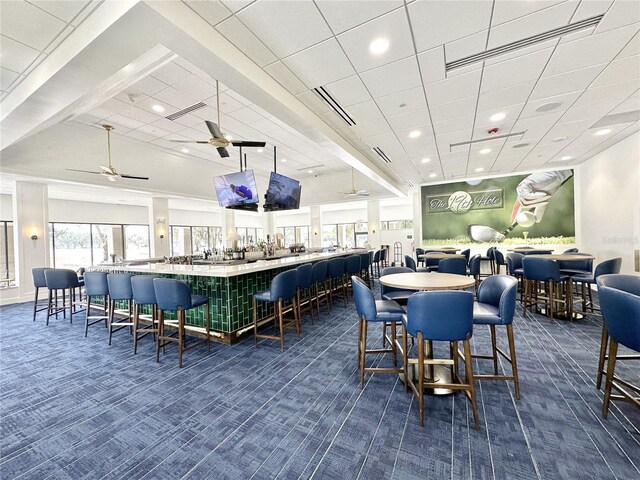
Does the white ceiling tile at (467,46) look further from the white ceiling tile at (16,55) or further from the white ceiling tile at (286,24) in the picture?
the white ceiling tile at (16,55)

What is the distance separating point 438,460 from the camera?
1.66 metres

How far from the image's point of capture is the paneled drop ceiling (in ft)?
7.80

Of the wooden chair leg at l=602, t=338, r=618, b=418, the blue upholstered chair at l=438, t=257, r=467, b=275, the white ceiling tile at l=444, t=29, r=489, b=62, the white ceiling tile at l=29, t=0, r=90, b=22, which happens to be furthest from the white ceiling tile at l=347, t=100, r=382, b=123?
the wooden chair leg at l=602, t=338, r=618, b=418

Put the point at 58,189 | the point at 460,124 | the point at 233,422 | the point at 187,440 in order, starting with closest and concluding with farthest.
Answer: the point at 187,440, the point at 233,422, the point at 460,124, the point at 58,189

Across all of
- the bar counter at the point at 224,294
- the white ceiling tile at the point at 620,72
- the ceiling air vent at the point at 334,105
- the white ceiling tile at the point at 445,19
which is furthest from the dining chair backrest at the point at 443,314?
the white ceiling tile at the point at 620,72

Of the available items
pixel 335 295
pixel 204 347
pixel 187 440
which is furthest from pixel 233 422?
pixel 335 295

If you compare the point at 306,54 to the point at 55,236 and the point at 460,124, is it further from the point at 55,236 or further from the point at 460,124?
the point at 55,236

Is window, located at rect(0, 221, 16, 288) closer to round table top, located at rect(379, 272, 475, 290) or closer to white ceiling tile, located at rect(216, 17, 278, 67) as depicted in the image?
white ceiling tile, located at rect(216, 17, 278, 67)

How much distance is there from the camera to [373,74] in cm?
322

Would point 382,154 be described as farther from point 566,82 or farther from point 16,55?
point 16,55

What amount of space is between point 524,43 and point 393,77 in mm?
1315

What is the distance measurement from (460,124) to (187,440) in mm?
5556

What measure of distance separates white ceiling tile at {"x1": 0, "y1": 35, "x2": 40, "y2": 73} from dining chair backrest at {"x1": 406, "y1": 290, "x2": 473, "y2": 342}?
5.03 metres

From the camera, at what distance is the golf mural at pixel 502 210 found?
7730 mm
